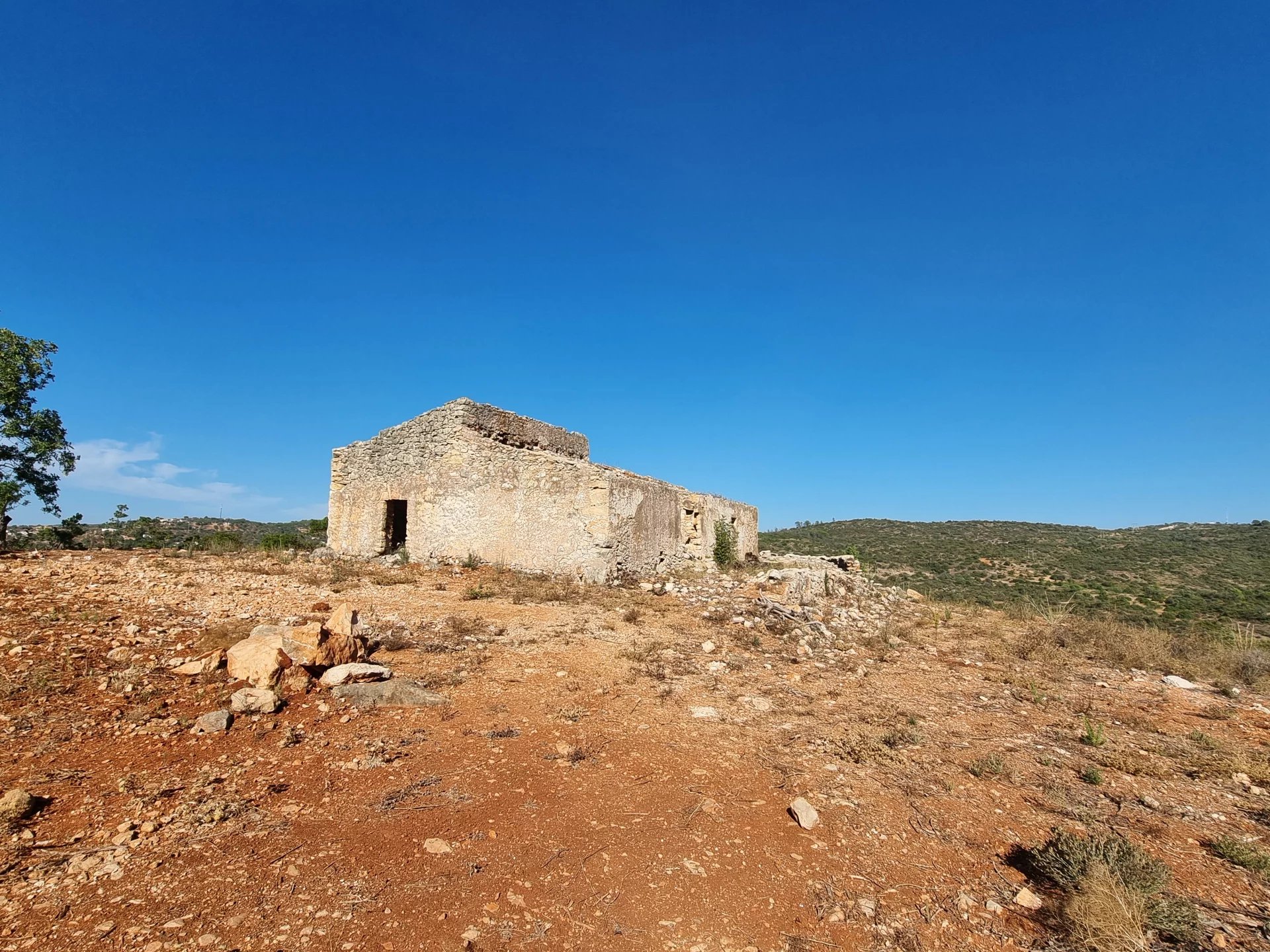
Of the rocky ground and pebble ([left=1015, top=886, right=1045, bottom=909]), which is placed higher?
the rocky ground

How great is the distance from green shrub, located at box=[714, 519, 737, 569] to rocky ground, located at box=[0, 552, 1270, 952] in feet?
27.2

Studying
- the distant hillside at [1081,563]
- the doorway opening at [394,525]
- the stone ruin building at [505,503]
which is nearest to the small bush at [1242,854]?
the stone ruin building at [505,503]

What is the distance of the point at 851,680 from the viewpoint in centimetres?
643

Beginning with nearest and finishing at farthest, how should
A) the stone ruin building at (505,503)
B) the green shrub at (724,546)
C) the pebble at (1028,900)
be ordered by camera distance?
the pebble at (1028,900), the stone ruin building at (505,503), the green shrub at (724,546)

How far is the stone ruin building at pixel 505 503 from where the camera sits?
37.1 feet

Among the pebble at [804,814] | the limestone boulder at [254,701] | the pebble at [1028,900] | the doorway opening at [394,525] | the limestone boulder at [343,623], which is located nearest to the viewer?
the pebble at [1028,900]

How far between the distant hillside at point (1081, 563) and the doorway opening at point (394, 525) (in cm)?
1460

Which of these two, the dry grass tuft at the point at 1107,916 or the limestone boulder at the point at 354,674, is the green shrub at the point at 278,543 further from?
the dry grass tuft at the point at 1107,916

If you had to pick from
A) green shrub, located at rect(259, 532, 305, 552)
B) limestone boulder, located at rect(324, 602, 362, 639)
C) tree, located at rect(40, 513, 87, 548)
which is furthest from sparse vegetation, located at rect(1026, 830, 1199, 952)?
tree, located at rect(40, 513, 87, 548)

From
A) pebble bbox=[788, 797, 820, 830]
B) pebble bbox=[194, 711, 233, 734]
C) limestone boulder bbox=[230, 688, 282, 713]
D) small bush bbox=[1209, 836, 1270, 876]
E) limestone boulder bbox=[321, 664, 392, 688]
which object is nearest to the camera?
small bush bbox=[1209, 836, 1270, 876]

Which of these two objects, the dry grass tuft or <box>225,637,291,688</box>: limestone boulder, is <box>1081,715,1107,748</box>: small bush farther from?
<box>225,637,291,688</box>: limestone boulder

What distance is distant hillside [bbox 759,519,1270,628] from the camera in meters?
15.5

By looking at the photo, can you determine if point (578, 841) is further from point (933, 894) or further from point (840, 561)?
point (840, 561)

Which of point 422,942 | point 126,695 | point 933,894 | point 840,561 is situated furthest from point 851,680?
point 840,561
